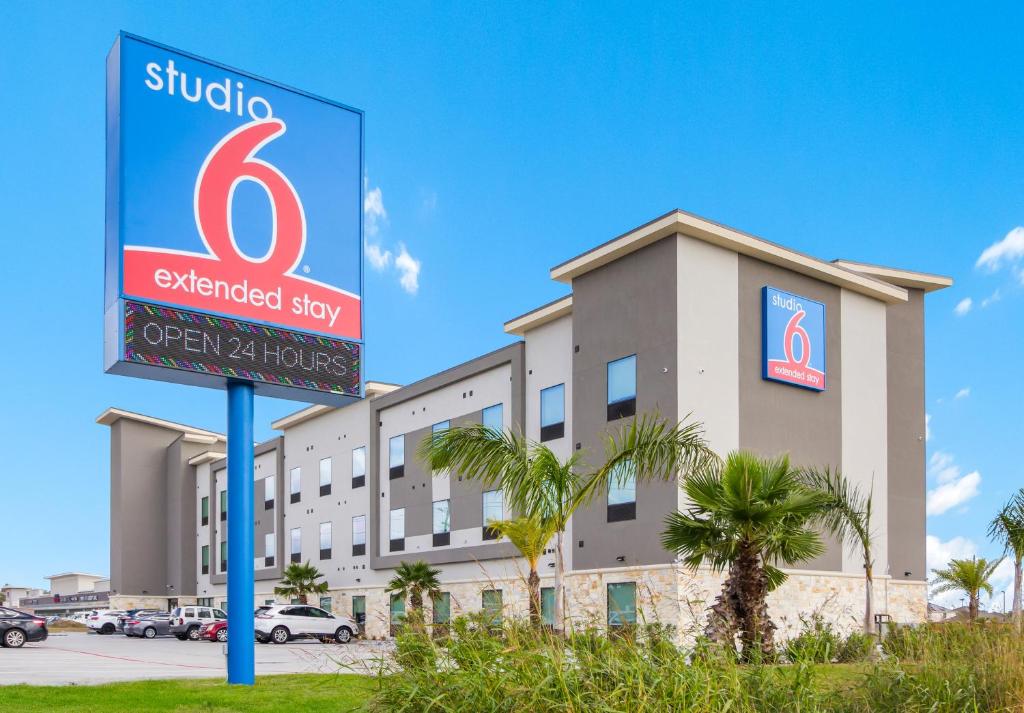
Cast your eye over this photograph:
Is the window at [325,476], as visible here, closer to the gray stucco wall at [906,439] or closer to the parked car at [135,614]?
the parked car at [135,614]

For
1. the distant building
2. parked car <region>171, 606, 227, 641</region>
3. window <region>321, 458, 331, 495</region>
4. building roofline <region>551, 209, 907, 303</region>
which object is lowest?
the distant building

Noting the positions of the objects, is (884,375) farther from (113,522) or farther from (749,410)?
(113,522)

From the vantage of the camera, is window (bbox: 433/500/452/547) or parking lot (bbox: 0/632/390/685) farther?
window (bbox: 433/500/452/547)

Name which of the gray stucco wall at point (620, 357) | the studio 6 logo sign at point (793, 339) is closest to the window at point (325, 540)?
the gray stucco wall at point (620, 357)

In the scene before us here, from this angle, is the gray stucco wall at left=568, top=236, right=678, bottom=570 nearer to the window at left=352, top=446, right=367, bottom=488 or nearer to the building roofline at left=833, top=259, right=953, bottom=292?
the building roofline at left=833, top=259, right=953, bottom=292

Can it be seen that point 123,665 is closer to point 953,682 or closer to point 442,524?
point 442,524

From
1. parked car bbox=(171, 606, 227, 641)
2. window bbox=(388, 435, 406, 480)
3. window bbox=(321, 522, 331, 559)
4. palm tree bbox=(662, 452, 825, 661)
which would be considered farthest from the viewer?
window bbox=(321, 522, 331, 559)

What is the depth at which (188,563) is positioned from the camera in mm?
67125

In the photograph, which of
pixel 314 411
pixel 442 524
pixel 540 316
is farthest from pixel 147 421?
pixel 540 316

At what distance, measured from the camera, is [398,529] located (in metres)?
44.6

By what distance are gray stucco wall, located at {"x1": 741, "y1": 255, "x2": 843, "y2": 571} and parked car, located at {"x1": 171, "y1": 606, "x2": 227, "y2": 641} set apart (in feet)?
87.7

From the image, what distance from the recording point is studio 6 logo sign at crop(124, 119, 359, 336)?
→ 15312 mm

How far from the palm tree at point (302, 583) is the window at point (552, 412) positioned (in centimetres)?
1873

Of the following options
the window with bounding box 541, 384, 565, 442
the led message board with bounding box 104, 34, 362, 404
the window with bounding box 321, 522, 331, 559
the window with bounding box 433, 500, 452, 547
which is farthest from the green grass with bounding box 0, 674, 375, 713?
the window with bounding box 321, 522, 331, 559
